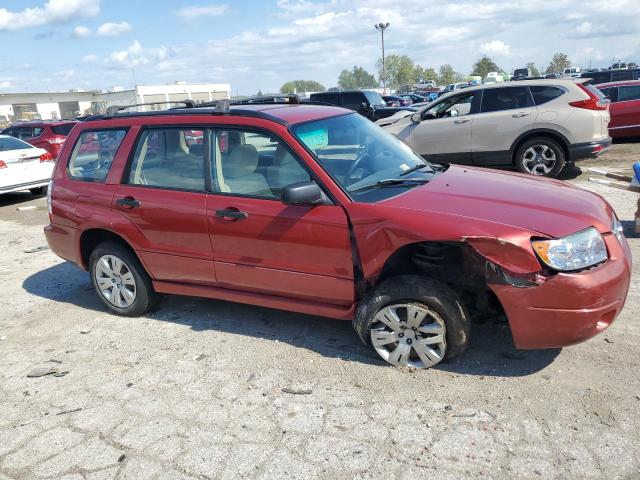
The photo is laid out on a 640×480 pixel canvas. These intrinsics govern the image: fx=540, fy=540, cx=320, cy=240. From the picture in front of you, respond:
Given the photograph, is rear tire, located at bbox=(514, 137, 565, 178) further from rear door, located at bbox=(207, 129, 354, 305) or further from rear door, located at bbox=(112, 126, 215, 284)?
rear door, located at bbox=(112, 126, 215, 284)

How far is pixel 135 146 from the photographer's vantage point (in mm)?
4695

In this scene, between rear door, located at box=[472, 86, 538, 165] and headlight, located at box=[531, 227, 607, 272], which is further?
rear door, located at box=[472, 86, 538, 165]

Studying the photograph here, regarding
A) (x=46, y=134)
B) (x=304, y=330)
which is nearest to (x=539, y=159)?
(x=304, y=330)

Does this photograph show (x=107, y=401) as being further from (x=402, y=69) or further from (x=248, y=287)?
(x=402, y=69)

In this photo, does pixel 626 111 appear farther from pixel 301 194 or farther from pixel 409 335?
pixel 301 194

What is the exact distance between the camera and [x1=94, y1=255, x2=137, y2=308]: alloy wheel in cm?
488

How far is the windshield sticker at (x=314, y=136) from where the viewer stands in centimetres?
402

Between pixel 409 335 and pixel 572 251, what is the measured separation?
117 cm

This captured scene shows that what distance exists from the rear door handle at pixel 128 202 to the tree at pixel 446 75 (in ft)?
375

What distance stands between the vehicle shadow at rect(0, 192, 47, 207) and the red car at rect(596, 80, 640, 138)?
46.5 feet

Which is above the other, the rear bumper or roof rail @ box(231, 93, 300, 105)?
roof rail @ box(231, 93, 300, 105)

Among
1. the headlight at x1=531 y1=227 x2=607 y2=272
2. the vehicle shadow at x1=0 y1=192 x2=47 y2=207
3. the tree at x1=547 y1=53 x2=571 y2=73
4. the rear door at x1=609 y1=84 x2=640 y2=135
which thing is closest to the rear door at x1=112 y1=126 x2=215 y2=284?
the headlight at x1=531 y1=227 x2=607 y2=272

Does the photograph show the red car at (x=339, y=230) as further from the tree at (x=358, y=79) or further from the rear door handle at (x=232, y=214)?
the tree at (x=358, y=79)

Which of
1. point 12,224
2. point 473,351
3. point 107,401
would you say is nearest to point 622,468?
point 473,351
